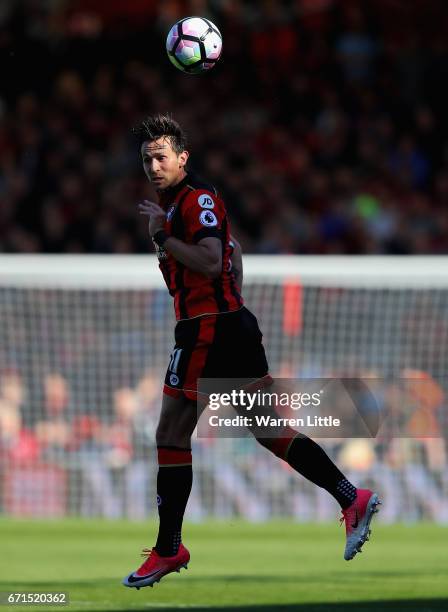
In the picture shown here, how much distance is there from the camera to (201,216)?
740 cm

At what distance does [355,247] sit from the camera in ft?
51.7

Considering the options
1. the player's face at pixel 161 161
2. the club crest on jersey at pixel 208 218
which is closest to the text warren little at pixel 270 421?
the club crest on jersey at pixel 208 218

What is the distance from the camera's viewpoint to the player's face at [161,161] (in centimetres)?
746

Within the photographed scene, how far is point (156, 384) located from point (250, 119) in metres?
4.81

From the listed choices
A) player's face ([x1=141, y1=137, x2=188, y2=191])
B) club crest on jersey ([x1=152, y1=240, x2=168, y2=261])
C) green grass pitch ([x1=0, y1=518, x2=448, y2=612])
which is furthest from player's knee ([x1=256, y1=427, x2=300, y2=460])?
player's face ([x1=141, y1=137, x2=188, y2=191])

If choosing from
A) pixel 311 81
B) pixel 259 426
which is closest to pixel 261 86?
pixel 311 81

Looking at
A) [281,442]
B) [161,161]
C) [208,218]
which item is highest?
[161,161]

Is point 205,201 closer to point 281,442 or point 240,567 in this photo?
point 281,442

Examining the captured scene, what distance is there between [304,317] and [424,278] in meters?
1.28

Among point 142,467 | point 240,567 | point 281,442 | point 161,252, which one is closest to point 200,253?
point 161,252

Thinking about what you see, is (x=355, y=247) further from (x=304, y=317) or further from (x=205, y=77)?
(x=205, y=77)

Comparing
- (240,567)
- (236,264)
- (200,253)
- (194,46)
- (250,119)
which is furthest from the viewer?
(250,119)

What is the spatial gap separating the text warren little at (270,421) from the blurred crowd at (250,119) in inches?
187

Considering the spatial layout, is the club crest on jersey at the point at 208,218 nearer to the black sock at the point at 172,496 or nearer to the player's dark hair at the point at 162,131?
the player's dark hair at the point at 162,131
